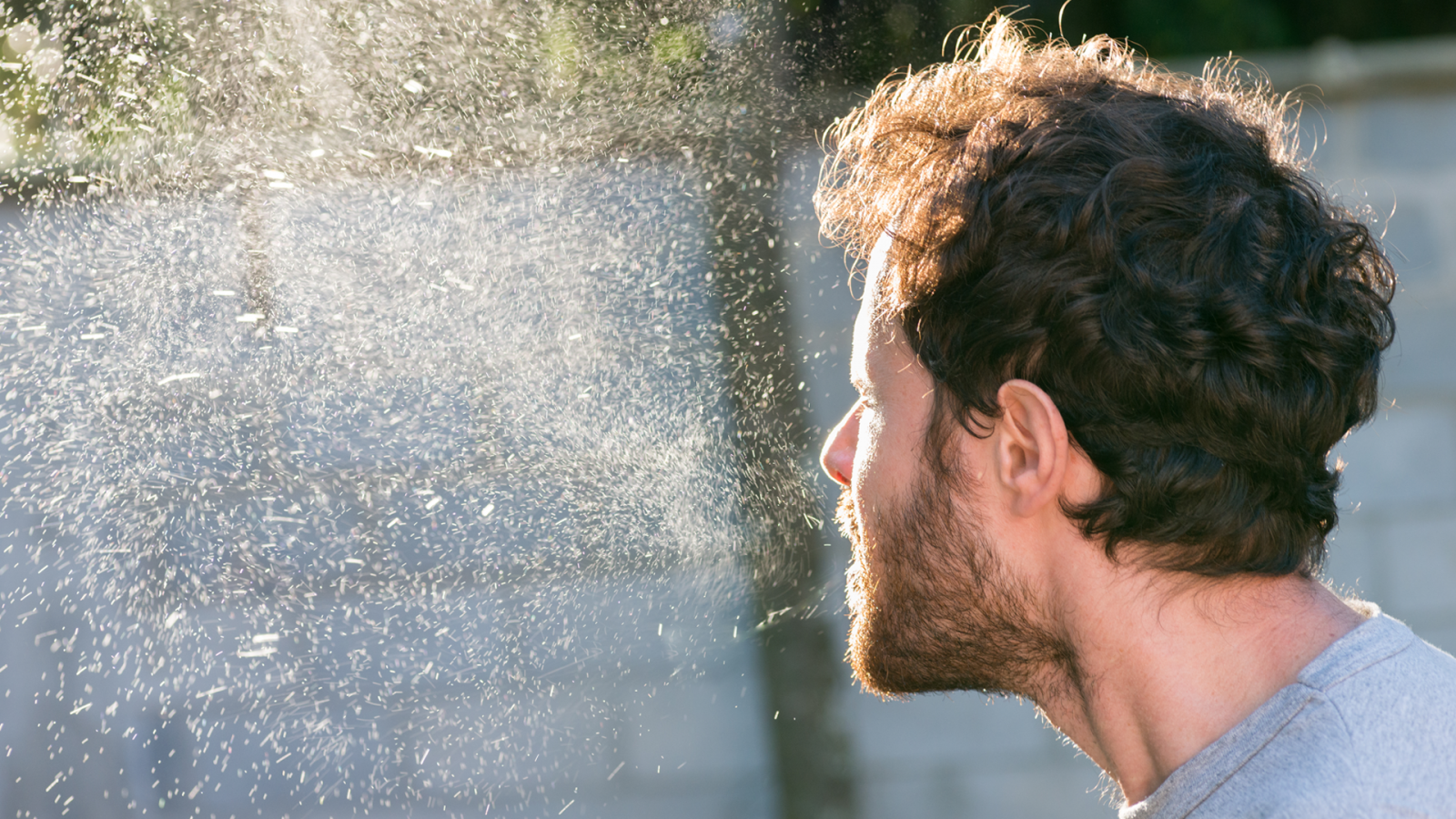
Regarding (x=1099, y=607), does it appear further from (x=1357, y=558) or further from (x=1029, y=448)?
(x=1357, y=558)

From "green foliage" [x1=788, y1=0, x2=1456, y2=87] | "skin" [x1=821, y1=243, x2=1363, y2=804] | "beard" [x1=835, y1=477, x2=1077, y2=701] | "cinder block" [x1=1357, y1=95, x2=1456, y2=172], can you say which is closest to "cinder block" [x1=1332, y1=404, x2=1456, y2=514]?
"cinder block" [x1=1357, y1=95, x2=1456, y2=172]

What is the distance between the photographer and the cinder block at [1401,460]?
6.49 ft

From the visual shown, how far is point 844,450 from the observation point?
123cm

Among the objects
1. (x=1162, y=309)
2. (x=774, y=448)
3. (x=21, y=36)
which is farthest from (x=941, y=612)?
(x=21, y=36)

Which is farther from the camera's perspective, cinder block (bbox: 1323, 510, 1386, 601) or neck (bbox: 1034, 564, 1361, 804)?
cinder block (bbox: 1323, 510, 1386, 601)

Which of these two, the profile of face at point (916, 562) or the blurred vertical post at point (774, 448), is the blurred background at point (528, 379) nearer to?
the blurred vertical post at point (774, 448)

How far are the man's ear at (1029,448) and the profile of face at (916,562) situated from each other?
42 millimetres

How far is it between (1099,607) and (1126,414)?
0.21m

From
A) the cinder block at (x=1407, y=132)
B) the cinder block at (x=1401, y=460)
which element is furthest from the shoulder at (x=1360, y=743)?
the cinder block at (x=1407, y=132)

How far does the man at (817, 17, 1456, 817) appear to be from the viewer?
0.95 meters

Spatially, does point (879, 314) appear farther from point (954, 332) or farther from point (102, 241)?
point (102, 241)

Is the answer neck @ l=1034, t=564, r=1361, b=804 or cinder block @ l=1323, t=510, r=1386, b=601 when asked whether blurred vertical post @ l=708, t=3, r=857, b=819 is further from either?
cinder block @ l=1323, t=510, r=1386, b=601

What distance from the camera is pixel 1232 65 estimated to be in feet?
5.82

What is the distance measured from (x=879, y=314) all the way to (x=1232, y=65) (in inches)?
44.9
